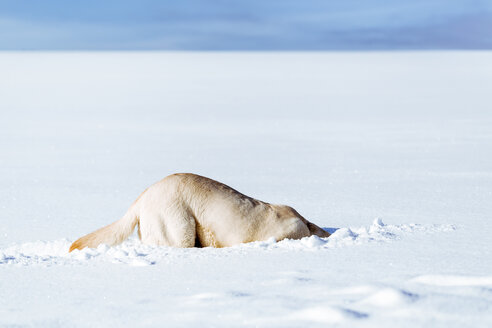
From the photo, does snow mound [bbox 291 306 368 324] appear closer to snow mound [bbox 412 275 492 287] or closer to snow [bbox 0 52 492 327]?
snow [bbox 0 52 492 327]

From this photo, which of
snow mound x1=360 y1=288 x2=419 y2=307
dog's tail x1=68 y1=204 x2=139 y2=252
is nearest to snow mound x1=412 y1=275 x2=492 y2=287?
snow mound x1=360 y1=288 x2=419 y2=307

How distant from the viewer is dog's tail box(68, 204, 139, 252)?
4602 millimetres

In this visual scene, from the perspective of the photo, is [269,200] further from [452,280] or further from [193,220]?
[452,280]

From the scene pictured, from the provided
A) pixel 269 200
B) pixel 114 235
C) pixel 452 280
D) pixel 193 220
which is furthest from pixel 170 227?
pixel 269 200

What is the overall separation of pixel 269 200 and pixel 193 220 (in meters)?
3.39

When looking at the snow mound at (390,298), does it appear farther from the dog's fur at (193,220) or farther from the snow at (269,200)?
the dog's fur at (193,220)

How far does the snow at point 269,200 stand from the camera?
3.33 meters

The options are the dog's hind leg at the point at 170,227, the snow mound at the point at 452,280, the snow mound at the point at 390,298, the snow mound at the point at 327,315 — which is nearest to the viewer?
the snow mound at the point at 327,315

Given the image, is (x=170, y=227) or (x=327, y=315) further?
(x=170, y=227)

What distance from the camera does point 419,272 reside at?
3908mm

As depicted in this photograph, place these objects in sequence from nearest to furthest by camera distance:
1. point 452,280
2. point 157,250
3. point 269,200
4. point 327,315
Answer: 1. point 327,315
2. point 452,280
3. point 157,250
4. point 269,200

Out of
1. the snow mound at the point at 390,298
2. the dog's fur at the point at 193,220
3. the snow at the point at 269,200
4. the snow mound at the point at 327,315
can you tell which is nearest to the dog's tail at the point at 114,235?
the dog's fur at the point at 193,220

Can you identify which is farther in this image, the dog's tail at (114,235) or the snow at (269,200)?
the dog's tail at (114,235)

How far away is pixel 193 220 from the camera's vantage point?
458cm
